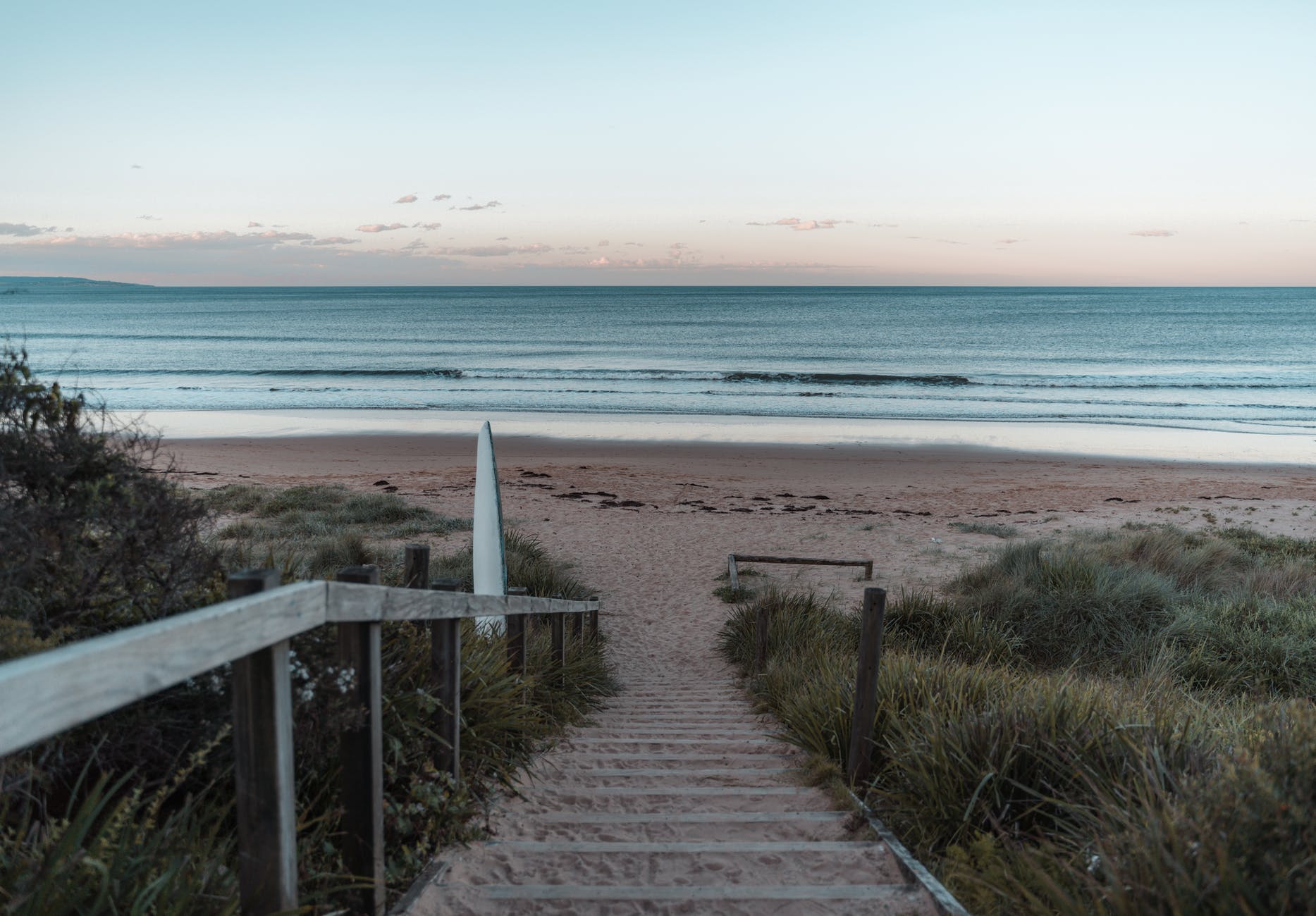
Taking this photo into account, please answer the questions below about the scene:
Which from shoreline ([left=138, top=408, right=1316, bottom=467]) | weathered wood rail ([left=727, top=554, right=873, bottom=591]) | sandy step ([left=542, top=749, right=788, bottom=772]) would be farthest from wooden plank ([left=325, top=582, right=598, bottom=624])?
shoreline ([left=138, top=408, right=1316, bottom=467])

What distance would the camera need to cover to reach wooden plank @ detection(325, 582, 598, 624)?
7.60 ft

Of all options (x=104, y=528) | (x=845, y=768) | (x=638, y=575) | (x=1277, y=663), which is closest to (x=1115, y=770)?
(x=845, y=768)

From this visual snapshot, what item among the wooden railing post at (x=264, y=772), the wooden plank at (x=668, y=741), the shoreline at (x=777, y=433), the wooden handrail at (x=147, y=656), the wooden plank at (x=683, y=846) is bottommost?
the shoreline at (x=777, y=433)

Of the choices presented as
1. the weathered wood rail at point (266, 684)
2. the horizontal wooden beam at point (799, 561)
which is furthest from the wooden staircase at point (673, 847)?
the horizontal wooden beam at point (799, 561)

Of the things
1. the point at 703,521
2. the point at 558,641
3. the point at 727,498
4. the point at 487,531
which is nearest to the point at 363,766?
the point at 558,641

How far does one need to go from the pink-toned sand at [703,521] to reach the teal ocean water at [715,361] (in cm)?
521

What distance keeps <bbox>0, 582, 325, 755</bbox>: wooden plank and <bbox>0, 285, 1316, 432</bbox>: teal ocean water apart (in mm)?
5513

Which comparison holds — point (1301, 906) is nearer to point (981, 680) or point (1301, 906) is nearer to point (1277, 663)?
point (981, 680)

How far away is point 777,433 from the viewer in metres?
28.7

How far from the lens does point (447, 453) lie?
24594 millimetres

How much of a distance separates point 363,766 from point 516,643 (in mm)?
2953

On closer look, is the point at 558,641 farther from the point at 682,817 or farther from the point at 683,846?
the point at 683,846

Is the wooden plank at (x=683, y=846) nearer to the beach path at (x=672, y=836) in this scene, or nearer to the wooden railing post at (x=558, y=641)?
the beach path at (x=672, y=836)

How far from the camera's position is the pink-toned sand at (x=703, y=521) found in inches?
153
